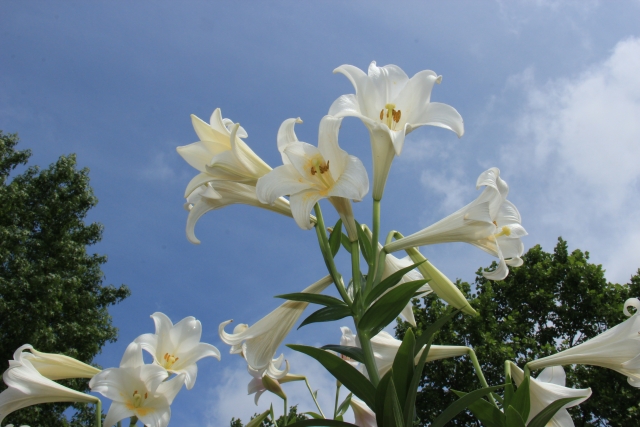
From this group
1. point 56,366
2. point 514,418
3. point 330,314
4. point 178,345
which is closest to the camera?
point 514,418

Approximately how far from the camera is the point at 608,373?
10.9 metres

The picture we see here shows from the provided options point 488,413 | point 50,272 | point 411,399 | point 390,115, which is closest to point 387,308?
Result: point 411,399

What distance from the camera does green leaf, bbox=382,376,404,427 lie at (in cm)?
135

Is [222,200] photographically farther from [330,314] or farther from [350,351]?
[350,351]

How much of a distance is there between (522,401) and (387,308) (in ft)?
1.73

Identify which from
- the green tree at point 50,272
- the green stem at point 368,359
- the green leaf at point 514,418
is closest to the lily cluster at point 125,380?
the green stem at point 368,359

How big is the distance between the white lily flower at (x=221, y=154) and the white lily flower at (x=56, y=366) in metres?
1.00

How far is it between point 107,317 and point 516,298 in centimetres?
1122

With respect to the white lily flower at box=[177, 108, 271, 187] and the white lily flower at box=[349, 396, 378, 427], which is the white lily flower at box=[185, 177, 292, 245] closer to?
the white lily flower at box=[177, 108, 271, 187]

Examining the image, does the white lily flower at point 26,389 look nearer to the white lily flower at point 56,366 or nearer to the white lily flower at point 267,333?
the white lily flower at point 56,366

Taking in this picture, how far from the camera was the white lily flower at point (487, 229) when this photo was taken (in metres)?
1.66

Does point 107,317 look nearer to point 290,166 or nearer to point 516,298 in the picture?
point 516,298

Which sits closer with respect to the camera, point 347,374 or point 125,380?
point 347,374

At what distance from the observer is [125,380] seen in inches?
77.7
